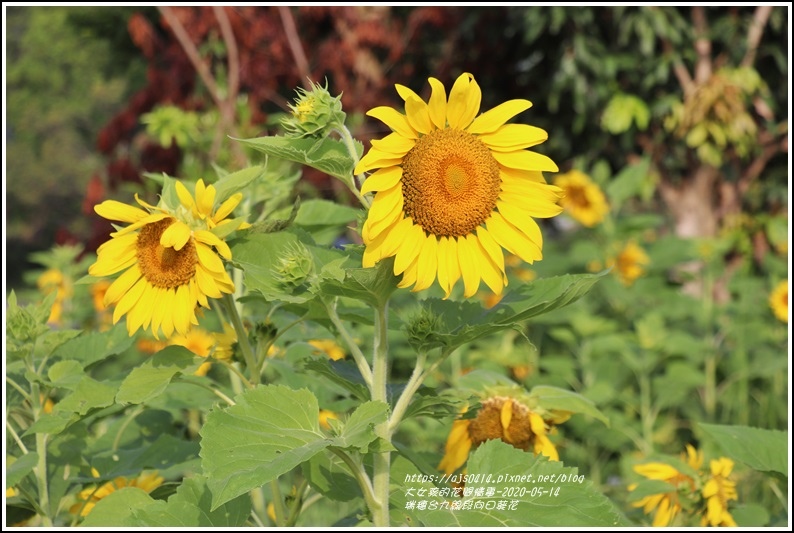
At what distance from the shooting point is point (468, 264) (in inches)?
45.6

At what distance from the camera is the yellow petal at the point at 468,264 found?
1146mm

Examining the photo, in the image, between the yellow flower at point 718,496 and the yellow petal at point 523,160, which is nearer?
the yellow petal at point 523,160

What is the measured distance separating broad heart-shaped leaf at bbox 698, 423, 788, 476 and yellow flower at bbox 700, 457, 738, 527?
0.59 feet

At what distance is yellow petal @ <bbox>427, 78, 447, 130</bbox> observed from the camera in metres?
1.13

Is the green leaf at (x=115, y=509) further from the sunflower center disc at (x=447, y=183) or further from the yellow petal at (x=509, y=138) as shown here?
the yellow petal at (x=509, y=138)

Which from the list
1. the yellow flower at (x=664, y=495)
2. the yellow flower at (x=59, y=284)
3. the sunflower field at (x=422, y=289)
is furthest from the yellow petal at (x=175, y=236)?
the yellow flower at (x=59, y=284)

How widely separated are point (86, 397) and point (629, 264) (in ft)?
9.66

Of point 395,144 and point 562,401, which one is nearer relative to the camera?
point 395,144

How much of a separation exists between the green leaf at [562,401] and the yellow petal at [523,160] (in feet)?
1.54

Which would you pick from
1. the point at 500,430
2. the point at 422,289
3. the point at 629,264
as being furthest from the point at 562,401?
the point at 629,264

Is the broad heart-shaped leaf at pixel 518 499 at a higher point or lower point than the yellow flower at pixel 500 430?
lower

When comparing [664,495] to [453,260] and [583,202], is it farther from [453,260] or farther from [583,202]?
[583,202]

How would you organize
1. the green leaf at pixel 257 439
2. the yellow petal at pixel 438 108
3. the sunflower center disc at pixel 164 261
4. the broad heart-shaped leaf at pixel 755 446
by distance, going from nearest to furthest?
the green leaf at pixel 257 439 → the yellow petal at pixel 438 108 → the sunflower center disc at pixel 164 261 → the broad heart-shaped leaf at pixel 755 446

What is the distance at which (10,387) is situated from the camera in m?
1.59
